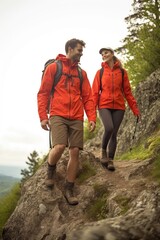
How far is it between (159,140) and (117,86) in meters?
3.09

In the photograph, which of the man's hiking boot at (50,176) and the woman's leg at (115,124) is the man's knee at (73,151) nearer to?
the man's hiking boot at (50,176)

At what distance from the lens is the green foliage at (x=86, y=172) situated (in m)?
6.73

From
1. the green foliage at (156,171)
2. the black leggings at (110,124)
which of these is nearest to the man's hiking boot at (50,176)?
the black leggings at (110,124)

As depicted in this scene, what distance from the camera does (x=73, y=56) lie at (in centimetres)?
609

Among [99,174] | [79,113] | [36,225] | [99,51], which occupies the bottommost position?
[36,225]

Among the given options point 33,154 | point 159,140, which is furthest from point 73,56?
point 33,154

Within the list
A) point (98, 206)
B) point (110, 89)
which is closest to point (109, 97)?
point (110, 89)

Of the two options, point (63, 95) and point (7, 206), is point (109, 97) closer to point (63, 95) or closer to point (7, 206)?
point (63, 95)

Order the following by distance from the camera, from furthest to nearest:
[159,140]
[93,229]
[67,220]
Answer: [159,140]
[67,220]
[93,229]

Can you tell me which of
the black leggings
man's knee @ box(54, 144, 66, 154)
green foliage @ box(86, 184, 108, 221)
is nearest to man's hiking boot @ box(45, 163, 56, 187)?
man's knee @ box(54, 144, 66, 154)

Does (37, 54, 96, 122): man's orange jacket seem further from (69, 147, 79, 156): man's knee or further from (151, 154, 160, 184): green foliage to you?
(151, 154, 160, 184): green foliage

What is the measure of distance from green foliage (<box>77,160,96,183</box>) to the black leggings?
25.5 inches

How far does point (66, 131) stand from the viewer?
5828mm

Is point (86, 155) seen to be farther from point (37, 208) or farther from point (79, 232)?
point (79, 232)
